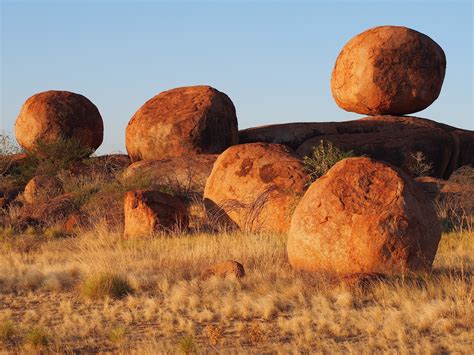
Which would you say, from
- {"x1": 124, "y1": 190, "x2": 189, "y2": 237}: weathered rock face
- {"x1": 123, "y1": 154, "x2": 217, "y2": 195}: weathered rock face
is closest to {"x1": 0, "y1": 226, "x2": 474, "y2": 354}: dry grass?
{"x1": 124, "y1": 190, "x2": 189, "y2": 237}: weathered rock face

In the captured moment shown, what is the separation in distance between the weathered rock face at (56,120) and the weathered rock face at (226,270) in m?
14.1

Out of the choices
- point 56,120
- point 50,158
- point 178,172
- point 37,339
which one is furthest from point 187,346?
point 56,120

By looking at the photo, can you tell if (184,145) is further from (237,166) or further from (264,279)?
(264,279)

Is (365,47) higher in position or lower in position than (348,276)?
higher

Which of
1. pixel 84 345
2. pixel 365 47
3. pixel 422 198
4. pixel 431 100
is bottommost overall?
pixel 84 345

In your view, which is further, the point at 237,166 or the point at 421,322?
the point at 237,166

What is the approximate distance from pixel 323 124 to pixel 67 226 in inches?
369

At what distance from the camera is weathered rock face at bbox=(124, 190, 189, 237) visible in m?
13.3

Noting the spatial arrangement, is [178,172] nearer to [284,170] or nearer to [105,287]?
[284,170]

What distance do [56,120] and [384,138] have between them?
→ 32.5ft

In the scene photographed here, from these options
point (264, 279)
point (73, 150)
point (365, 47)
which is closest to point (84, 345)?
point (264, 279)

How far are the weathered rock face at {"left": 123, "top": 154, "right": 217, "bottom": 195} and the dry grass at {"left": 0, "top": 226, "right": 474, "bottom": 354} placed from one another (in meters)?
5.94

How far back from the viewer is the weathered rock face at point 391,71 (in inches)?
857

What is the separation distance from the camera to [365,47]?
22031 millimetres
